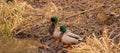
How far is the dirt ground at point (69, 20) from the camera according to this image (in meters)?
7.43

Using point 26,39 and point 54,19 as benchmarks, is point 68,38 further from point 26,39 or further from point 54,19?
point 26,39

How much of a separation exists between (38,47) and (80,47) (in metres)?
1.13

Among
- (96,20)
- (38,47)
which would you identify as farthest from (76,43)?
(96,20)

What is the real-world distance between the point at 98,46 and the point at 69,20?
2.22 meters

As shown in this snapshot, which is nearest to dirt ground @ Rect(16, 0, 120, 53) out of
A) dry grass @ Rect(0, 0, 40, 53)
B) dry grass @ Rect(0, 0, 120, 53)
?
dry grass @ Rect(0, 0, 120, 53)

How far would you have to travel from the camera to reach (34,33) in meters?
7.77

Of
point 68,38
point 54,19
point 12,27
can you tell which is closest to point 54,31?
point 54,19

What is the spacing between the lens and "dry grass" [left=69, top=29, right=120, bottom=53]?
6.19 m

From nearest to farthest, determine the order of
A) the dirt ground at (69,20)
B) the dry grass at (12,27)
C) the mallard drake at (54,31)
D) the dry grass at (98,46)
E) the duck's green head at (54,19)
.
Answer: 1. the dry grass at (98,46)
2. the mallard drake at (54,31)
3. the dry grass at (12,27)
4. the dirt ground at (69,20)
5. the duck's green head at (54,19)

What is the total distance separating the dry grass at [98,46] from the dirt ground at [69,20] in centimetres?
48

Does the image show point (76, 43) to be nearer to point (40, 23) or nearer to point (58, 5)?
point (40, 23)

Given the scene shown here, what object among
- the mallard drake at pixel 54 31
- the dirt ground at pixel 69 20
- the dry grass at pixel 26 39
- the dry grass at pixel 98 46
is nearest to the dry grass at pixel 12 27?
the dry grass at pixel 26 39

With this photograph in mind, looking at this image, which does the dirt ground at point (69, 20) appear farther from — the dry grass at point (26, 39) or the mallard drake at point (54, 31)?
the mallard drake at point (54, 31)

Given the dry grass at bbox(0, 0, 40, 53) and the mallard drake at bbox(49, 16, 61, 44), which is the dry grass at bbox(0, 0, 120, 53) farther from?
the mallard drake at bbox(49, 16, 61, 44)
